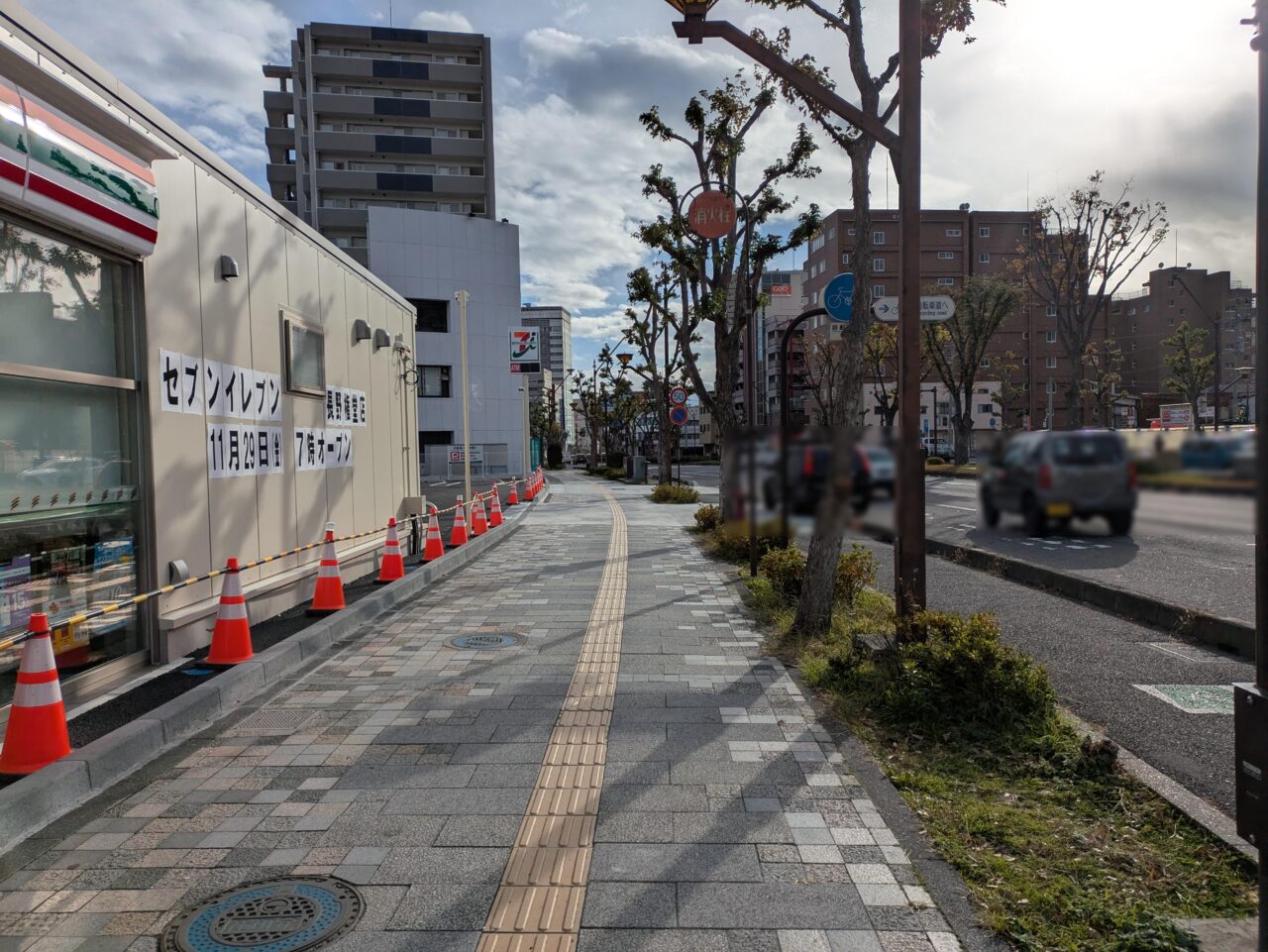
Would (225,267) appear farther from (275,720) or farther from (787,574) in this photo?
(787,574)

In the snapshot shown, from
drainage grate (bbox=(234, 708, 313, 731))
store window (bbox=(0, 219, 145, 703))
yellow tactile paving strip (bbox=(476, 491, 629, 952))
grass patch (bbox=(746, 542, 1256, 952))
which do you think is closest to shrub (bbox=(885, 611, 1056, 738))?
grass patch (bbox=(746, 542, 1256, 952))

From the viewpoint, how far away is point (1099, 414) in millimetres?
2795

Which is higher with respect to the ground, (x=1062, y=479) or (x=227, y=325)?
(x=227, y=325)

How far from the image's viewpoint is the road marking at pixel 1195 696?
5.58 m

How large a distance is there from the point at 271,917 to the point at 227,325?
5.79 meters

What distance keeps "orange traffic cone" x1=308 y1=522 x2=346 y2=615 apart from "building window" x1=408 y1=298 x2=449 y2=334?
41805 mm

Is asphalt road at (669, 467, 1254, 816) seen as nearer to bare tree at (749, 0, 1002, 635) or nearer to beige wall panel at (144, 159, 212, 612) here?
bare tree at (749, 0, 1002, 635)

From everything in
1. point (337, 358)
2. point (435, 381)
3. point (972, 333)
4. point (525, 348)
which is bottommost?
point (972, 333)

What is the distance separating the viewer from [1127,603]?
28.0ft

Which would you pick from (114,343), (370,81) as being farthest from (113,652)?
(370,81)

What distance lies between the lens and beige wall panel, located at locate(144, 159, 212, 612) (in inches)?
251

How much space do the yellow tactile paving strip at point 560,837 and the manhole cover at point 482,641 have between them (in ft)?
3.82

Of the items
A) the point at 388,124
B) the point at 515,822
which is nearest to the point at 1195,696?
the point at 515,822

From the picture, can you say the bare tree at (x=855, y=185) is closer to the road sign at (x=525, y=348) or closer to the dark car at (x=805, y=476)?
the dark car at (x=805, y=476)
